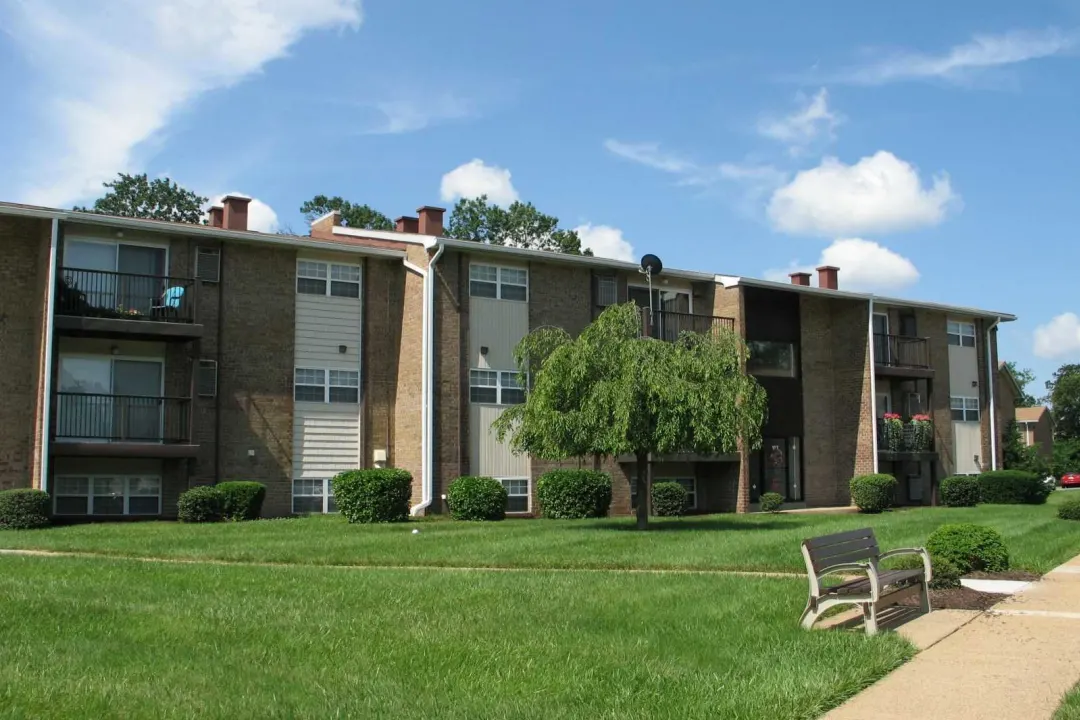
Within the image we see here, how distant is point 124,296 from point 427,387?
718cm

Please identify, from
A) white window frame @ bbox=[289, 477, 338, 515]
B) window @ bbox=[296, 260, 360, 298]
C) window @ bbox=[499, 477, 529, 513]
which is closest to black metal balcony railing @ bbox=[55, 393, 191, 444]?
white window frame @ bbox=[289, 477, 338, 515]

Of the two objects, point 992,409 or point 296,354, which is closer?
point 296,354

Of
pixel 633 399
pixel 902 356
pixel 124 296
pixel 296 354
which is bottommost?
pixel 633 399

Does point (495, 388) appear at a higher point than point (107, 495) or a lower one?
higher

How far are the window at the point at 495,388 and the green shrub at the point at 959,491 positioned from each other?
1510 centimetres

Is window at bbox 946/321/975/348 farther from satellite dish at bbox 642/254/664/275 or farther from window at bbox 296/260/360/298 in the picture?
window at bbox 296/260/360/298

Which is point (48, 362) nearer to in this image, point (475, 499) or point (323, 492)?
point (323, 492)

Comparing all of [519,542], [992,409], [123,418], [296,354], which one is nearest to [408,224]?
[296,354]

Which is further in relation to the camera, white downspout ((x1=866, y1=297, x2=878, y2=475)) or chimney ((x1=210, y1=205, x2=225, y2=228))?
white downspout ((x1=866, y1=297, x2=878, y2=475))

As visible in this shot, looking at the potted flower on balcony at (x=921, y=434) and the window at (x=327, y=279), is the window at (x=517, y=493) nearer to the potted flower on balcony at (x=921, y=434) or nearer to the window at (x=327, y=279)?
the window at (x=327, y=279)

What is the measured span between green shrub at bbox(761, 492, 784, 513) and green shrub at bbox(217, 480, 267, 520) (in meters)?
14.6

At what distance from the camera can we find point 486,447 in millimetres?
28047

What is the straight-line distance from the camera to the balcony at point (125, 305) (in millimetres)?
23781

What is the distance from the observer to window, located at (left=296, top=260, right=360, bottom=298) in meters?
27.2
